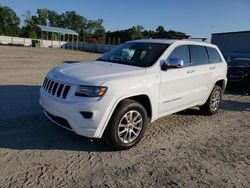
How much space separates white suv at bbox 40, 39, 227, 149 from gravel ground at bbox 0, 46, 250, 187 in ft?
1.28

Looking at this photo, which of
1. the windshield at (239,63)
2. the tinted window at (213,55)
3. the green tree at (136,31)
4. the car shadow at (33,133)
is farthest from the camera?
the green tree at (136,31)

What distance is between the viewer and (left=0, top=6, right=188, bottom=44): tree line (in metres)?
79.4

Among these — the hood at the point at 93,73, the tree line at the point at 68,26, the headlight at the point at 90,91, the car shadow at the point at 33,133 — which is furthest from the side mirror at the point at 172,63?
the tree line at the point at 68,26

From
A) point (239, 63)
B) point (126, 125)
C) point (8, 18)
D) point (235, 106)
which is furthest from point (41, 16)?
point (126, 125)

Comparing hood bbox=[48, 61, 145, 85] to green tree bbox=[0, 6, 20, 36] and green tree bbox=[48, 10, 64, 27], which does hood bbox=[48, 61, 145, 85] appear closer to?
green tree bbox=[0, 6, 20, 36]

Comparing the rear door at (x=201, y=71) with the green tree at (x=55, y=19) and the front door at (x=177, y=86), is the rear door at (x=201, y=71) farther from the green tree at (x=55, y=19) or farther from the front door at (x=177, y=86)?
the green tree at (x=55, y=19)

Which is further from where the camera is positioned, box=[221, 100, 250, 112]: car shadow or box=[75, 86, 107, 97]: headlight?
box=[221, 100, 250, 112]: car shadow

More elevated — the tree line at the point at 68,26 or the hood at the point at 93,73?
the tree line at the point at 68,26

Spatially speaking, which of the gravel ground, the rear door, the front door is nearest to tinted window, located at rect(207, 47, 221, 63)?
the rear door

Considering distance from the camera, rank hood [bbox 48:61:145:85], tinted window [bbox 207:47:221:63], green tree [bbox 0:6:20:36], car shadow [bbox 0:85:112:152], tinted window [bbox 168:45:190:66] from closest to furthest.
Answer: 1. hood [bbox 48:61:145:85]
2. car shadow [bbox 0:85:112:152]
3. tinted window [bbox 168:45:190:66]
4. tinted window [bbox 207:47:221:63]
5. green tree [bbox 0:6:20:36]

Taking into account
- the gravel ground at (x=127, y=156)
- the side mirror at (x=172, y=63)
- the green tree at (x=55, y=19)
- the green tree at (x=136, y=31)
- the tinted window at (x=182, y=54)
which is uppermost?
the green tree at (x=55, y=19)

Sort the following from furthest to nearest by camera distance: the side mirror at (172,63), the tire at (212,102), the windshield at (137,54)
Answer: the tire at (212,102) < the windshield at (137,54) < the side mirror at (172,63)

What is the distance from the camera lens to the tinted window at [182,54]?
5.22 metres

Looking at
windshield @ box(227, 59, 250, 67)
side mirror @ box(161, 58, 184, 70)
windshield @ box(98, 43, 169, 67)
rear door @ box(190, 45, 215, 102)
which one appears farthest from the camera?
windshield @ box(227, 59, 250, 67)
